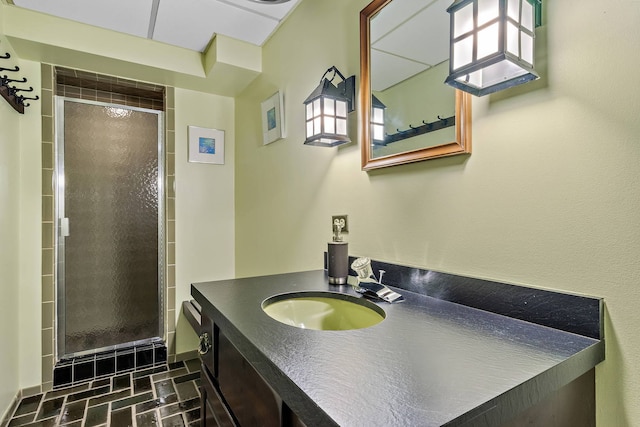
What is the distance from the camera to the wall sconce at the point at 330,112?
4.48ft

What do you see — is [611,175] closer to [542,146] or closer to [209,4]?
[542,146]

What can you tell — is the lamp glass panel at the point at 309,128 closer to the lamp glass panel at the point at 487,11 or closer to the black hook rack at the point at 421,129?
the black hook rack at the point at 421,129

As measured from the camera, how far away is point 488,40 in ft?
2.51

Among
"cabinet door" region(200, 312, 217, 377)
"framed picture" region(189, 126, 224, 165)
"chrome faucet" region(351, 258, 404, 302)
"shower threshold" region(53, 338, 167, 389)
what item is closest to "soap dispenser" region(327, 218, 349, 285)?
"chrome faucet" region(351, 258, 404, 302)

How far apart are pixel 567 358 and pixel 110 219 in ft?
8.99

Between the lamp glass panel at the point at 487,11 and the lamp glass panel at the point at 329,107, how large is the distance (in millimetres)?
671

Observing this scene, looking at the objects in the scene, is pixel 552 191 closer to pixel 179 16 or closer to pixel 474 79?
pixel 474 79

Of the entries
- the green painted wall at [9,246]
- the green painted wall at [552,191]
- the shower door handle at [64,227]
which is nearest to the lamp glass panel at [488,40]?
the green painted wall at [552,191]

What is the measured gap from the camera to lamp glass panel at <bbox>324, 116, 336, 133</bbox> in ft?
4.47

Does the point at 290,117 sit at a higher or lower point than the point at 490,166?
higher

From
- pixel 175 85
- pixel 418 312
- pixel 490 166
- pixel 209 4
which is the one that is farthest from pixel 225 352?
pixel 175 85

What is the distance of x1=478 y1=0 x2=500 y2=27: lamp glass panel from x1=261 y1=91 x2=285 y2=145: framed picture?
52.9 inches

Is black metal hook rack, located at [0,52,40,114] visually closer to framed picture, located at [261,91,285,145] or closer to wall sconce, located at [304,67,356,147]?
framed picture, located at [261,91,285,145]

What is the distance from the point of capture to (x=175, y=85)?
254 centimetres
